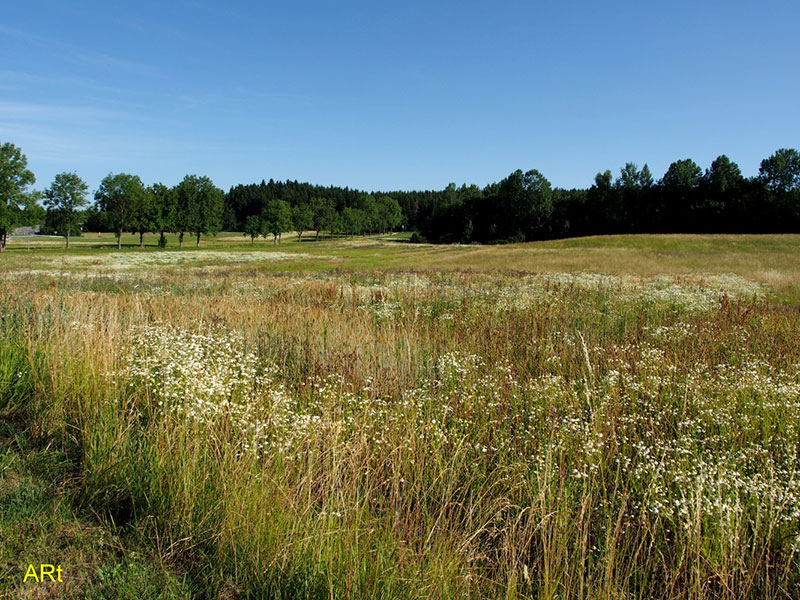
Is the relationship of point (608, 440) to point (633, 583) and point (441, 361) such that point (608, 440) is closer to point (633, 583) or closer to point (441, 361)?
point (633, 583)

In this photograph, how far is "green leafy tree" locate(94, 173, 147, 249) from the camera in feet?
282

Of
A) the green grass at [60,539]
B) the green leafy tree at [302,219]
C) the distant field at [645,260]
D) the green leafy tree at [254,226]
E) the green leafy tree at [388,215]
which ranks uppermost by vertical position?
the green leafy tree at [388,215]

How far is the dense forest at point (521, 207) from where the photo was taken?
243 ft

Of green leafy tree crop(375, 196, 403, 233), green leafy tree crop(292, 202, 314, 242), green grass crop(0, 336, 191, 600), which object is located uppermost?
green leafy tree crop(375, 196, 403, 233)

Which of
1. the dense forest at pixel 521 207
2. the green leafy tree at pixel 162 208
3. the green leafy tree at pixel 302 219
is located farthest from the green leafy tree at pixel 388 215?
the green leafy tree at pixel 162 208

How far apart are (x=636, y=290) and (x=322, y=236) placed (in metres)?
132

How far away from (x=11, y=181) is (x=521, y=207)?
92.0 m

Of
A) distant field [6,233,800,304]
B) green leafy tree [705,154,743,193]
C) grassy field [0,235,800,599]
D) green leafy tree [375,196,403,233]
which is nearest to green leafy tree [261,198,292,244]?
green leafy tree [375,196,403,233]

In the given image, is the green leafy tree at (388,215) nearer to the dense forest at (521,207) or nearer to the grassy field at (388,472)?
the dense forest at (521,207)

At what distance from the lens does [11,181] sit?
225 ft

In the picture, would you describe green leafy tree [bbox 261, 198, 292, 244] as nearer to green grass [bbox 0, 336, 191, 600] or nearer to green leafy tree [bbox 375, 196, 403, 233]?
green leafy tree [bbox 375, 196, 403, 233]

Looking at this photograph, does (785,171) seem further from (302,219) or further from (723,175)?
(302,219)

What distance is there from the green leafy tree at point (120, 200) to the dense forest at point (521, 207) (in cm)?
19

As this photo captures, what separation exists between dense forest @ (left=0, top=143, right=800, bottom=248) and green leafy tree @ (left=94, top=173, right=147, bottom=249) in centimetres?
19
